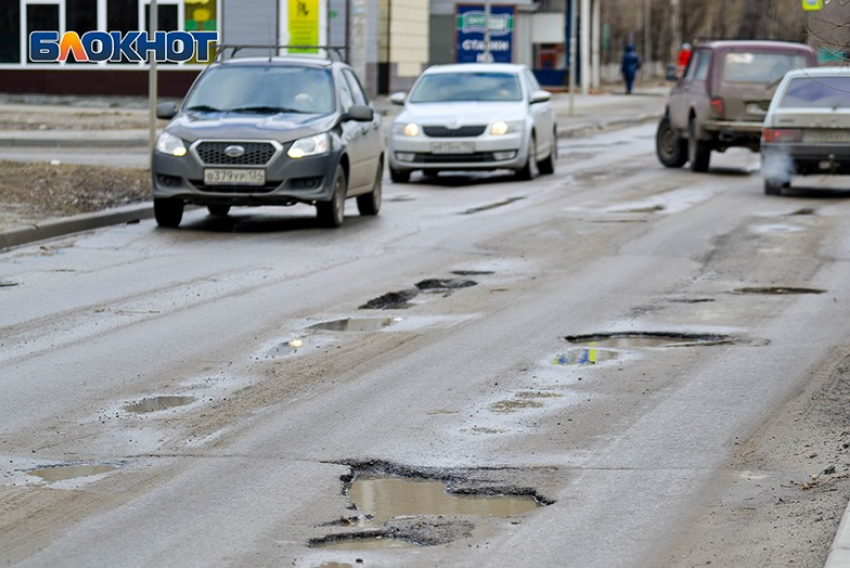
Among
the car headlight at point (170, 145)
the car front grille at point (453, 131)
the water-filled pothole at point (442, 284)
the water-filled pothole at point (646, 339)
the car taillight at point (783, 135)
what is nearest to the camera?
the water-filled pothole at point (646, 339)

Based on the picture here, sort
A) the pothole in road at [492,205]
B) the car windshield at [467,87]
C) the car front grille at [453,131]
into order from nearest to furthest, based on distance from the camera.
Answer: the pothole in road at [492,205] → the car front grille at [453,131] → the car windshield at [467,87]

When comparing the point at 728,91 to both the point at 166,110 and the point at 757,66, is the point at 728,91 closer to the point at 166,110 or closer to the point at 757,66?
the point at 757,66

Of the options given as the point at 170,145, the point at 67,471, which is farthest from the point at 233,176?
the point at 67,471

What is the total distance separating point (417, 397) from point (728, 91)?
58.4 feet

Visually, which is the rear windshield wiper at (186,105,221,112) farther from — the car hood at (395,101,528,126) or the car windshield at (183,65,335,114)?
the car hood at (395,101,528,126)

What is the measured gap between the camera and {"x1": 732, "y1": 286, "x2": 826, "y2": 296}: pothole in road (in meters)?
13.0

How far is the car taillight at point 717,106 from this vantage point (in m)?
25.7

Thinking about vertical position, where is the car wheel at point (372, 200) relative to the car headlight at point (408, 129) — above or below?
below

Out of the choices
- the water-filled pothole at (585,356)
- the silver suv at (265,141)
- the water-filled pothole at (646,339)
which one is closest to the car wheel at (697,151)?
the silver suv at (265,141)

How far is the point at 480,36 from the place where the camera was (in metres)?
53.8

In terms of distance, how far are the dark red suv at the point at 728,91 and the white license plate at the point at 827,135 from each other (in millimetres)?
3348

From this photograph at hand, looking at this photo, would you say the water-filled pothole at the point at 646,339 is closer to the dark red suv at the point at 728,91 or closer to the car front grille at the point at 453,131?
the car front grille at the point at 453,131

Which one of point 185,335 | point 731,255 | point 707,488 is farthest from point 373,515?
point 731,255

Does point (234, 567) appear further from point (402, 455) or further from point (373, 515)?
point (402, 455)
